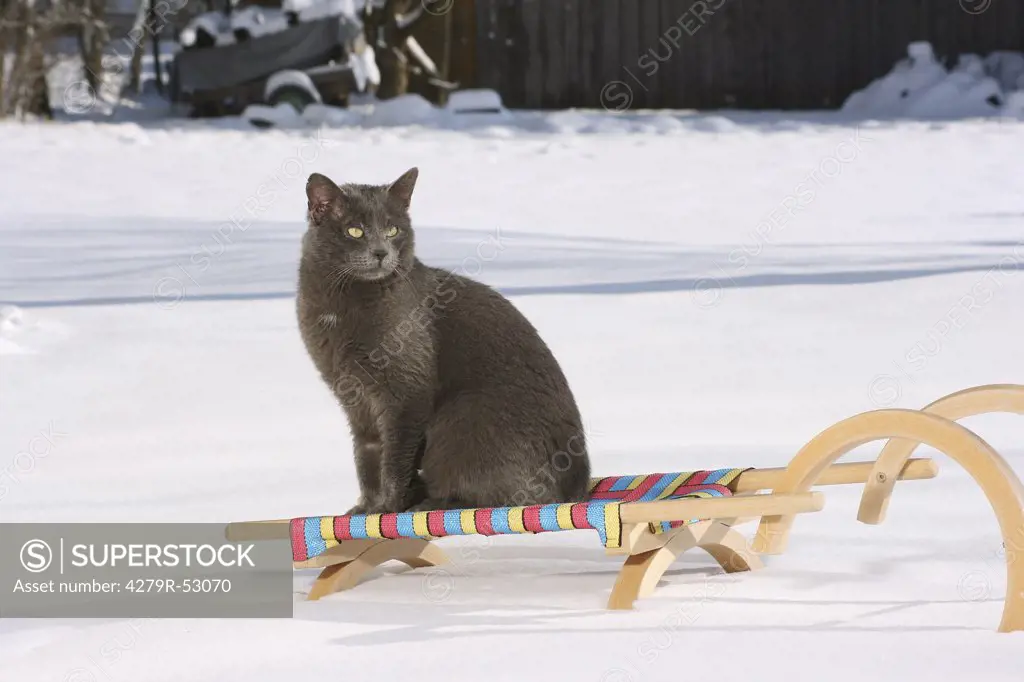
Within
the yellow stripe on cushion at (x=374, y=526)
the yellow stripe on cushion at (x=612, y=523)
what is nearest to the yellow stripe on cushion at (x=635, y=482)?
the yellow stripe on cushion at (x=612, y=523)

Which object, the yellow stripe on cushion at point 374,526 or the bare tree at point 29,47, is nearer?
the yellow stripe on cushion at point 374,526

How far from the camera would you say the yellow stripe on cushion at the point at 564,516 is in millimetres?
3160

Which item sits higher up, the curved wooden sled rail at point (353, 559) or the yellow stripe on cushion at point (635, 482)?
the yellow stripe on cushion at point (635, 482)

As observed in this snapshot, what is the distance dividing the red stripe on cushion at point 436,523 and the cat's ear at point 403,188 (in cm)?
81

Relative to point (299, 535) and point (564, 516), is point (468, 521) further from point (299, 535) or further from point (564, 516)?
point (299, 535)

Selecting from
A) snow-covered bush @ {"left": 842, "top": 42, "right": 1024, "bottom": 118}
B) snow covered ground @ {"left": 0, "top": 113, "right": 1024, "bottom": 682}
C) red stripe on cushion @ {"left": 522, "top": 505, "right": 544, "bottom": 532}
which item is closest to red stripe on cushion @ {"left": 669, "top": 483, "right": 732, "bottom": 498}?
snow covered ground @ {"left": 0, "top": 113, "right": 1024, "bottom": 682}

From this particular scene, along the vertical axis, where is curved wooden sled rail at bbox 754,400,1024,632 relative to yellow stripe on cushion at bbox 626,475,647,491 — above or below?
above

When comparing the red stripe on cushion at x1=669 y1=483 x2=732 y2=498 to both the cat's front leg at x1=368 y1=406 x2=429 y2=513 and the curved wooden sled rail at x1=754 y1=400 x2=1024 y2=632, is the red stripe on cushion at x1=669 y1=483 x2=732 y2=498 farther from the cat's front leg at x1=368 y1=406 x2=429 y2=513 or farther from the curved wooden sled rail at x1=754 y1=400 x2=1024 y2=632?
the cat's front leg at x1=368 y1=406 x2=429 y2=513

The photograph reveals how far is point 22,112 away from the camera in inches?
585

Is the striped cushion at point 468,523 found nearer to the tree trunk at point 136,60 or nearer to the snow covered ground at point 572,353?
the snow covered ground at point 572,353

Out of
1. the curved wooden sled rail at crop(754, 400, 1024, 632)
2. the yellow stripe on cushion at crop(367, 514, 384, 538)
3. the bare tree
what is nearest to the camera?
the curved wooden sled rail at crop(754, 400, 1024, 632)

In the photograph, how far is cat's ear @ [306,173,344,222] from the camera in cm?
345

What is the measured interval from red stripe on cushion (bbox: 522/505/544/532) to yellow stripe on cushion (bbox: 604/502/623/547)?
0.14 m

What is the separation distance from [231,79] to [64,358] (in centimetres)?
849
